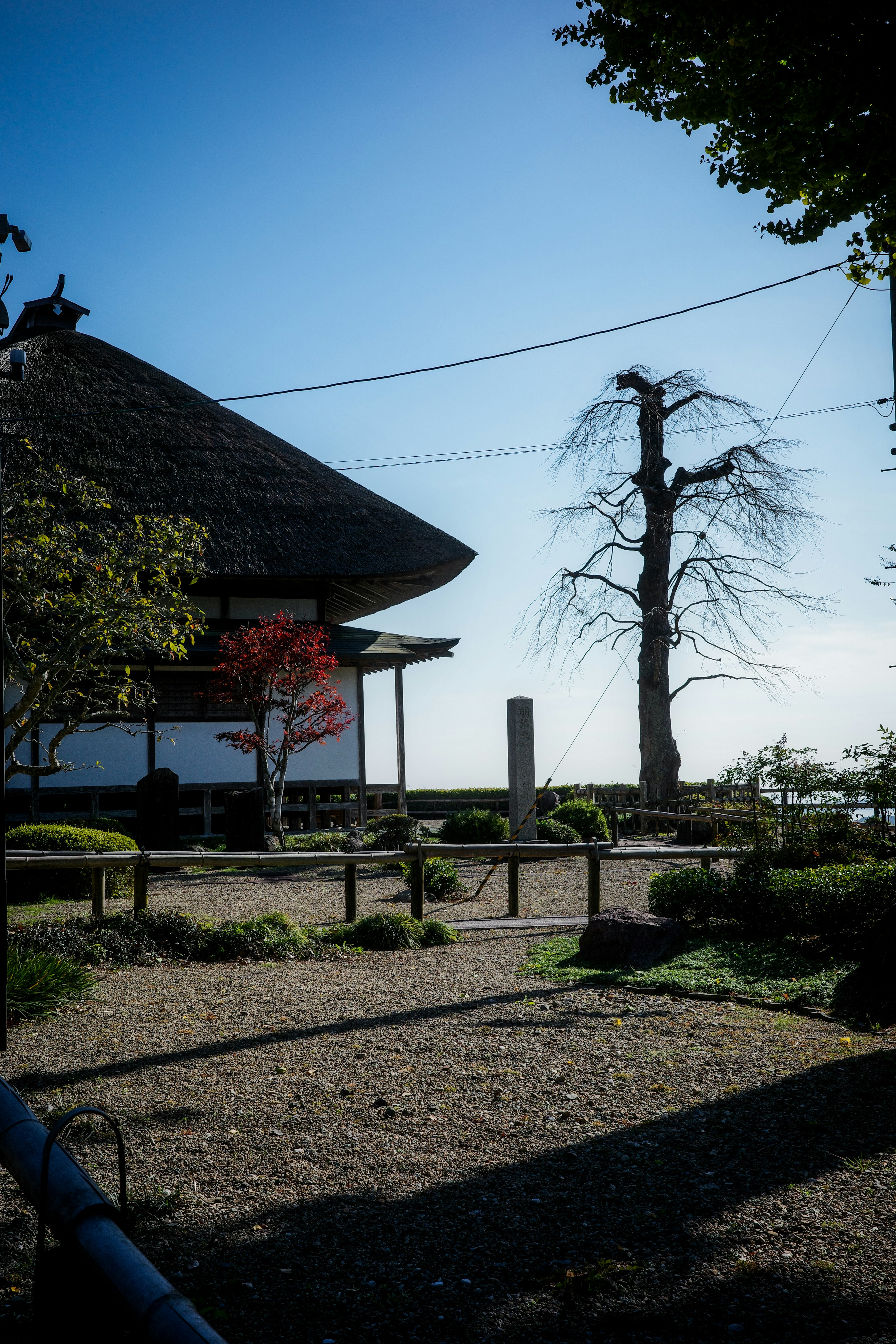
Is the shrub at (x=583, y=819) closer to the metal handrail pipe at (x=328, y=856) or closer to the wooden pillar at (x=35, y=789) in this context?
the metal handrail pipe at (x=328, y=856)

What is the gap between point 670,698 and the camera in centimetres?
2134

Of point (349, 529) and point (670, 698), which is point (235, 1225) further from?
point (670, 698)

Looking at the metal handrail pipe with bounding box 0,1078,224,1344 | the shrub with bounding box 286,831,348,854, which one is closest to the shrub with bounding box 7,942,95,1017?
the metal handrail pipe with bounding box 0,1078,224,1344

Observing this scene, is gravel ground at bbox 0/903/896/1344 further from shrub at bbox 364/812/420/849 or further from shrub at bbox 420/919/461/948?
shrub at bbox 364/812/420/849

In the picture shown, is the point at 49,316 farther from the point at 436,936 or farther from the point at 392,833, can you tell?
the point at 436,936

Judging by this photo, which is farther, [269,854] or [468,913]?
[468,913]

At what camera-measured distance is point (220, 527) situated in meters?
18.8

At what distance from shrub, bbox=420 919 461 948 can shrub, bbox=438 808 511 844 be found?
6667mm

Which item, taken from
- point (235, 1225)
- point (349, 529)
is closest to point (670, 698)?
point (349, 529)

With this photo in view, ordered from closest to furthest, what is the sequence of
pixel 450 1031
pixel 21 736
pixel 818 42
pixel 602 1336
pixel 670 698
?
pixel 602 1336 < pixel 818 42 < pixel 450 1031 < pixel 21 736 < pixel 670 698

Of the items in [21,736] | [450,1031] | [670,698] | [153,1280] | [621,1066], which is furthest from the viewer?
[670,698]

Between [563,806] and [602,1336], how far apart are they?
16822 mm

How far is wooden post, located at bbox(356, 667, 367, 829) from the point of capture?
61.7 feet

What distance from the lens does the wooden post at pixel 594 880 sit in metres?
9.52
